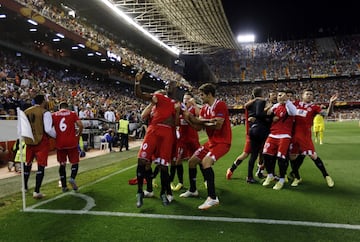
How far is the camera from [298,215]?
209 inches

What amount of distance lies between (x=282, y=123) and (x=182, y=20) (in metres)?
38.1

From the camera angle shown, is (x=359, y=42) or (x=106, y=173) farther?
(x=359, y=42)

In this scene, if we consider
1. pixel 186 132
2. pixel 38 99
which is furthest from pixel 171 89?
pixel 38 99

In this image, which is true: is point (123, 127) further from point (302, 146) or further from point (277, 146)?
point (302, 146)

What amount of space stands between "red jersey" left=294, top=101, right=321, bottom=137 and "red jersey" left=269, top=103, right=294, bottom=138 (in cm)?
15

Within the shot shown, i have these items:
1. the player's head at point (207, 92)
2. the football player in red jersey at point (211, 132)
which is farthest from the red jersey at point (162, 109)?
the player's head at point (207, 92)

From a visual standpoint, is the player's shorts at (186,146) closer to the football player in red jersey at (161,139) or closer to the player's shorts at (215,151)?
the football player in red jersey at (161,139)

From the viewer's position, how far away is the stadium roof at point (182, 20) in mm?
36250

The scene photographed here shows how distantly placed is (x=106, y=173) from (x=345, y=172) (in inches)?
267

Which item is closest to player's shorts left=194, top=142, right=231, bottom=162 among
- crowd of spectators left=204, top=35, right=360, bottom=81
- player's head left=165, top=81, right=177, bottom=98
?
player's head left=165, top=81, right=177, bottom=98

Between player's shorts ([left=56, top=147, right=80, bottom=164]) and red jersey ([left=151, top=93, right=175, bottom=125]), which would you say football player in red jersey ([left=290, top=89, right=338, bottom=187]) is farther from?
player's shorts ([left=56, top=147, right=80, bottom=164])

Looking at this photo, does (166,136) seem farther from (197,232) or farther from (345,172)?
(345,172)

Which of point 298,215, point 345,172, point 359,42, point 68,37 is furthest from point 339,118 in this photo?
point 298,215

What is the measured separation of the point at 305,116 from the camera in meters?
7.21
